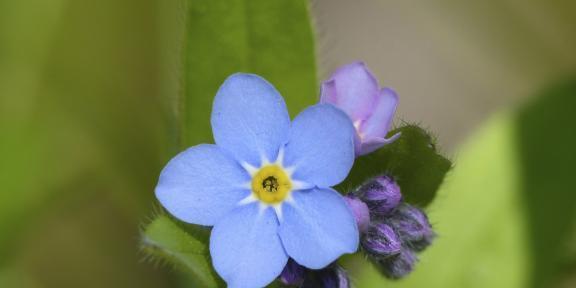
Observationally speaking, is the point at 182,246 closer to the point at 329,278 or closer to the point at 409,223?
the point at 329,278

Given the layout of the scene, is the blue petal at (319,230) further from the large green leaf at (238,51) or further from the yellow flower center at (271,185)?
the large green leaf at (238,51)

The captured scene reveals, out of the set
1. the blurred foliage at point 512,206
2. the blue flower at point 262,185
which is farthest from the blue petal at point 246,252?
the blurred foliage at point 512,206

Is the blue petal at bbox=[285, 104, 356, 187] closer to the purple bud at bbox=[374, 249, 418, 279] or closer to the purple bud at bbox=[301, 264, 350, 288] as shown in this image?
the purple bud at bbox=[301, 264, 350, 288]

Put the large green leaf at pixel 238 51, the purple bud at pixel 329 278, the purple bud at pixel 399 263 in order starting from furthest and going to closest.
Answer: the large green leaf at pixel 238 51
the purple bud at pixel 399 263
the purple bud at pixel 329 278

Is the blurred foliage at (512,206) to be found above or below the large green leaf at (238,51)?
below

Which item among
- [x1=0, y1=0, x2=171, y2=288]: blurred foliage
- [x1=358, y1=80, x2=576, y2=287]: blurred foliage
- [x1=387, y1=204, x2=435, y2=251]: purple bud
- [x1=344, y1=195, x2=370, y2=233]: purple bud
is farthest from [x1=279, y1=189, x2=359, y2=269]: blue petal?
[x1=0, y1=0, x2=171, y2=288]: blurred foliage

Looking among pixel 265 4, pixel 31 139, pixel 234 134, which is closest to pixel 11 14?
pixel 31 139

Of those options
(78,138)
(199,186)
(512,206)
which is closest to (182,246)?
(199,186)
